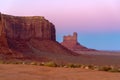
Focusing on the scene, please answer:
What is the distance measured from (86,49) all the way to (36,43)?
255ft

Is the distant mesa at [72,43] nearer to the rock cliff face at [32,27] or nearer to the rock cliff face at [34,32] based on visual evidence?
the rock cliff face at [34,32]

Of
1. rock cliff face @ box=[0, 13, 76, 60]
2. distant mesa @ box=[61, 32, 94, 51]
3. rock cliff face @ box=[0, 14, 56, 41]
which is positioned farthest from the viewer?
distant mesa @ box=[61, 32, 94, 51]

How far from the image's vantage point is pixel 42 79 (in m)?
16.5

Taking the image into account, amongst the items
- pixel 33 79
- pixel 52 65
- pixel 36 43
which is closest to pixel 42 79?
pixel 33 79

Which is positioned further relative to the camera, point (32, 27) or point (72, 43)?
point (72, 43)

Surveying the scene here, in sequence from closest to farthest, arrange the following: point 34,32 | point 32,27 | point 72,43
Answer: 1. point 32,27
2. point 34,32
3. point 72,43

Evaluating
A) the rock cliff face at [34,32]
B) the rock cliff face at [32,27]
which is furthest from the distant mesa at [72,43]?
the rock cliff face at [32,27]

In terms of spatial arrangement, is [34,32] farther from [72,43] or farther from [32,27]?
[72,43]

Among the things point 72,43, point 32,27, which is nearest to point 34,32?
point 32,27

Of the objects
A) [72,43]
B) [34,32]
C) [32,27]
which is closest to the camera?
[32,27]

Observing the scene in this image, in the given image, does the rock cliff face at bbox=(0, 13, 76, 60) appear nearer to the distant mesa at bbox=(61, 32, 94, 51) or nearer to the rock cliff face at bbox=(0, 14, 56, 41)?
the rock cliff face at bbox=(0, 14, 56, 41)

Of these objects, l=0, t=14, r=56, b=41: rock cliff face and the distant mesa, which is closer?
l=0, t=14, r=56, b=41: rock cliff face

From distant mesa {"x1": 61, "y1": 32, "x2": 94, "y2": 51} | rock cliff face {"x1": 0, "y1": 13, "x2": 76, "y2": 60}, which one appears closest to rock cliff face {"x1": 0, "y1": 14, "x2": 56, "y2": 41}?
rock cliff face {"x1": 0, "y1": 13, "x2": 76, "y2": 60}

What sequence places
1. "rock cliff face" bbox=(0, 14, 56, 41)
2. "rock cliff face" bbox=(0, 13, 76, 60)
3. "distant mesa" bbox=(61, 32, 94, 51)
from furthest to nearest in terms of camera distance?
"distant mesa" bbox=(61, 32, 94, 51), "rock cliff face" bbox=(0, 14, 56, 41), "rock cliff face" bbox=(0, 13, 76, 60)
